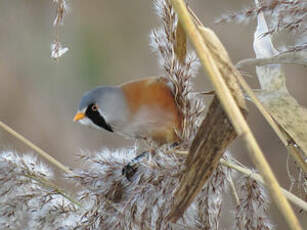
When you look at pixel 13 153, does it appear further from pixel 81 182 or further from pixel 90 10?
pixel 90 10

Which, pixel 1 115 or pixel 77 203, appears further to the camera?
pixel 1 115

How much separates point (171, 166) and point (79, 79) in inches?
86.1

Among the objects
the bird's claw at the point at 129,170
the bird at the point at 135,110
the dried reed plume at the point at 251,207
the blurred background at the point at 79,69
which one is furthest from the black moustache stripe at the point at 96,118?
the blurred background at the point at 79,69

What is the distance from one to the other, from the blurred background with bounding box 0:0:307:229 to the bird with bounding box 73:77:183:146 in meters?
1.53

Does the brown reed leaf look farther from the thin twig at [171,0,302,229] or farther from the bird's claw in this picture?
the bird's claw

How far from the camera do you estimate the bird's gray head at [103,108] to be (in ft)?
4.48

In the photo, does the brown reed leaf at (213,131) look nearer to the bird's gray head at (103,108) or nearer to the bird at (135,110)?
the bird at (135,110)

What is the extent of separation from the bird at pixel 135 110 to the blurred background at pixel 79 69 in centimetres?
153

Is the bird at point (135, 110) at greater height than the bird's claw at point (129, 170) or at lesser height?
greater

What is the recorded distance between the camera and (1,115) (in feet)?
9.77

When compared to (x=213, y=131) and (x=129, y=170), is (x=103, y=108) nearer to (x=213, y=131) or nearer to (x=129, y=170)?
(x=129, y=170)

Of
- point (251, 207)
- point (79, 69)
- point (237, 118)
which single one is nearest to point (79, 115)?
point (251, 207)

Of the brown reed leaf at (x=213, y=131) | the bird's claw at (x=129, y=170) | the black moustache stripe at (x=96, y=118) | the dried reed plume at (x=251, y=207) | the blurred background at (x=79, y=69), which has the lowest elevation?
the blurred background at (x=79, y=69)

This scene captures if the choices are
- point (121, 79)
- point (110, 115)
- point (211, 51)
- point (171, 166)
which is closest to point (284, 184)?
point (121, 79)
